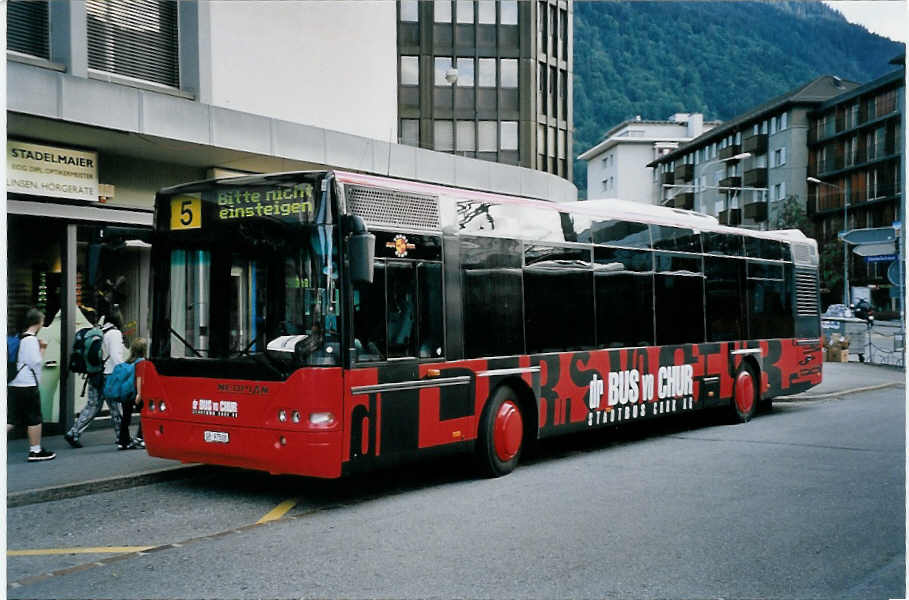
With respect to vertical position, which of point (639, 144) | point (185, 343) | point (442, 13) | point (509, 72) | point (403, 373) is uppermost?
point (639, 144)

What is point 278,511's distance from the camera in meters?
8.09

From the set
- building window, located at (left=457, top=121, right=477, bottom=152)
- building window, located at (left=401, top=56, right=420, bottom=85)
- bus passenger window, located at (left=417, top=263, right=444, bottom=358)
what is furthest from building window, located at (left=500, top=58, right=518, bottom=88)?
bus passenger window, located at (left=417, top=263, right=444, bottom=358)

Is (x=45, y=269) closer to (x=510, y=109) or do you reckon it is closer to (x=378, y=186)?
(x=378, y=186)

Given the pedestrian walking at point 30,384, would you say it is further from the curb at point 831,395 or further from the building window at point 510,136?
the building window at point 510,136

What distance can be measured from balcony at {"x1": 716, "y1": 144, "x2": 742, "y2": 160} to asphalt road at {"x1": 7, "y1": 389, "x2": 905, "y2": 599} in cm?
7565

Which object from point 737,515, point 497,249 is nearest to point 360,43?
point 497,249

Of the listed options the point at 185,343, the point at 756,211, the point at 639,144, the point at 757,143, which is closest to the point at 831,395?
the point at 185,343

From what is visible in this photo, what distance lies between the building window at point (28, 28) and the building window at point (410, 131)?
→ 40.5 meters

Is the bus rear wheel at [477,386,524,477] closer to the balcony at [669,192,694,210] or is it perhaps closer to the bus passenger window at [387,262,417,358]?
the bus passenger window at [387,262,417,358]

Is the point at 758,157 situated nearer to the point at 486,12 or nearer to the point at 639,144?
the point at 639,144

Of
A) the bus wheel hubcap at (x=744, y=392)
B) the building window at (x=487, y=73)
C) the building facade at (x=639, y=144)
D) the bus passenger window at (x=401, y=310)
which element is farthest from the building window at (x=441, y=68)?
the building facade at (x=639, y=144)

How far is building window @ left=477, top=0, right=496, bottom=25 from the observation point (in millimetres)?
51688

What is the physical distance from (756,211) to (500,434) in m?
75.4

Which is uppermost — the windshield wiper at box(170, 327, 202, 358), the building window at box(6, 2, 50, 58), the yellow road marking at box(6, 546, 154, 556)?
the building window at box(6, 2, 50, 58)
